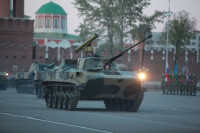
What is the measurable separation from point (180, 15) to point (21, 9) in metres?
20.6

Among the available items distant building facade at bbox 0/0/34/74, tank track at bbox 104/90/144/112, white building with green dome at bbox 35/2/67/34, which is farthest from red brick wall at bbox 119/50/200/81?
tank track at bbox 104/90/144/112

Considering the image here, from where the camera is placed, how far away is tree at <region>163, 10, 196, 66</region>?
67188mm

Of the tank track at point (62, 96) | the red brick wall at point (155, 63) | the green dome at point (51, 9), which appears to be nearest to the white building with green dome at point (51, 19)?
the green dome at point (51, 9)

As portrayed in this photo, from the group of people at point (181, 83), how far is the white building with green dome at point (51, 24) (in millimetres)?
73259

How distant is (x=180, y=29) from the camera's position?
2640 inches

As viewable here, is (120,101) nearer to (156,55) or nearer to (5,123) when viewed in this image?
(5,123)

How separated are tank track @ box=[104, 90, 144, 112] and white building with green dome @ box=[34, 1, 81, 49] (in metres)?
90.8

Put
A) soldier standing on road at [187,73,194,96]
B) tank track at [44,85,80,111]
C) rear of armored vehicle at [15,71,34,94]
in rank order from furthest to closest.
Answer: soldier standing on road at [187,73,194,96], rear of armored vehicle at [15,71,34,94], tank track at [44,85,80,111]

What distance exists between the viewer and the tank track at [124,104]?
20.2m

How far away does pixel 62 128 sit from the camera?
13109mm

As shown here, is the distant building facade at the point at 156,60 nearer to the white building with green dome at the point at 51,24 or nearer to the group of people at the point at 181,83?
the group of people at the point at 181,83

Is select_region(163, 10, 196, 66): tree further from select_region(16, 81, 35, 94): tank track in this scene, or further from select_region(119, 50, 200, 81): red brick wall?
select_region(16, 81, 35, 94): tank track

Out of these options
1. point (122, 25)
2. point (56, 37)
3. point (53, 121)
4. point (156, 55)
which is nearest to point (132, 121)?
point (53, 121)

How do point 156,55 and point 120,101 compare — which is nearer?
point 120,101
